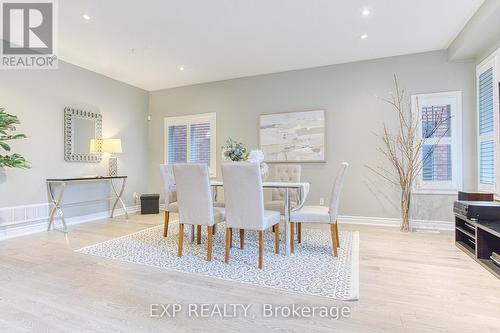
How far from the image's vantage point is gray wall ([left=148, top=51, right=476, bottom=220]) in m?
4.04

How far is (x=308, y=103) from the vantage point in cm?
481

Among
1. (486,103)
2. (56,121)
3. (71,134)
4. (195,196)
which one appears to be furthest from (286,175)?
(56,121)

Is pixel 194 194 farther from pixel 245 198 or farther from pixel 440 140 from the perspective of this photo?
pixel 440 140

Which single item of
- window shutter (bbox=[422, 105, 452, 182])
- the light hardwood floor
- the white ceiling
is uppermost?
the white ceiling

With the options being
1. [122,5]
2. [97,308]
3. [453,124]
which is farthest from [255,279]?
[453,124]

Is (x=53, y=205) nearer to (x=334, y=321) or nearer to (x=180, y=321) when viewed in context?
(x=180, y=321)

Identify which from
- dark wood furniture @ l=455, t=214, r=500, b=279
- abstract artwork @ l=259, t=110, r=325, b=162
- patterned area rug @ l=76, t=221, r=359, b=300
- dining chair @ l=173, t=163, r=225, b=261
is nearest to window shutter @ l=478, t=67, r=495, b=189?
dark wood furniture @ l=455, t=214, r=500, b=279

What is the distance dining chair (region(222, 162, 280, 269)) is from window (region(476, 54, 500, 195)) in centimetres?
291

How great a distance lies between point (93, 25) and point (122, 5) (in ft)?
2.20

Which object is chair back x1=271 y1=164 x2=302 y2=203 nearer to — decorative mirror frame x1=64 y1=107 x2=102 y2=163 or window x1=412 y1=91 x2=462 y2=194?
window x1=412 y1=91 x2=462 y2=194

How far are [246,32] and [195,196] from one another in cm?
223

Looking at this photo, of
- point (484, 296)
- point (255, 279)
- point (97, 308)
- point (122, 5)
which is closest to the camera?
point (97, 308)

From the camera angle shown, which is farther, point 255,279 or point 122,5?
point 122,5

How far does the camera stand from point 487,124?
3566 millimetres
